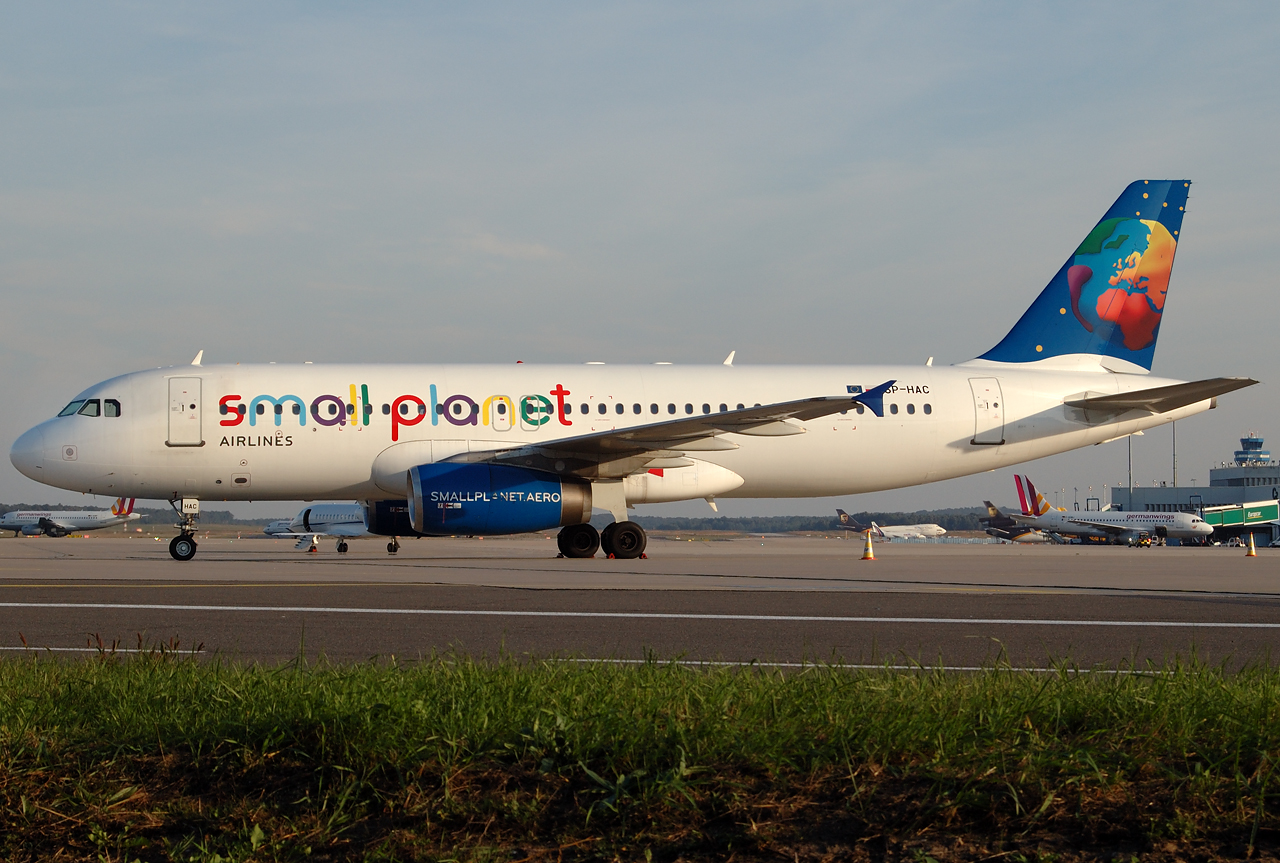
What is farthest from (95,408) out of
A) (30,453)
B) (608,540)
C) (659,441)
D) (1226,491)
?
(1226,491)

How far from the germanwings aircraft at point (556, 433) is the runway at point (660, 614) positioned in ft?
11.1

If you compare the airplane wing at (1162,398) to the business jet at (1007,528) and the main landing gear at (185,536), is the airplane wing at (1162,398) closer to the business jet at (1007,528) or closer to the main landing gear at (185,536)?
the main landing gear at (185,536)

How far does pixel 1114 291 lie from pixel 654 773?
80.3 feet

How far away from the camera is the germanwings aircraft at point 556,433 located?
795 inches

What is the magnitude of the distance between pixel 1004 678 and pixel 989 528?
94.9 m

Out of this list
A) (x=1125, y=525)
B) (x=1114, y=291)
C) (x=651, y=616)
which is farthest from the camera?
(x=1125, y=525)

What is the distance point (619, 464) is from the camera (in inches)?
829

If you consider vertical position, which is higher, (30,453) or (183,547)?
(30,453)

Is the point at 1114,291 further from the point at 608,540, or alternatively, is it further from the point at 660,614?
the point at 660,614

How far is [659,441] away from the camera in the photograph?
20438mm

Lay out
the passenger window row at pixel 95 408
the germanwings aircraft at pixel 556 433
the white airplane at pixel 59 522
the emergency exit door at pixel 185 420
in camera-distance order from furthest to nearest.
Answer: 1. the white airplane at pixel 59 522
2. the passenger window row at pixel 95 408
3. the emergency exit door at pixel 185 420
4. the germanwings aircraft at pixel 556 433

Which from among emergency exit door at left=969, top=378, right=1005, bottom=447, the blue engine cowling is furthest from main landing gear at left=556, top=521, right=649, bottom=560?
emergency exit door at left=969, top=378, right=1005, bottom=447

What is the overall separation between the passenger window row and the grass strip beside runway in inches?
720

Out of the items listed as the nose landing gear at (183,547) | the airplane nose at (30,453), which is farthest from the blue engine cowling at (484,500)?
the airplane nose at (30,453)
